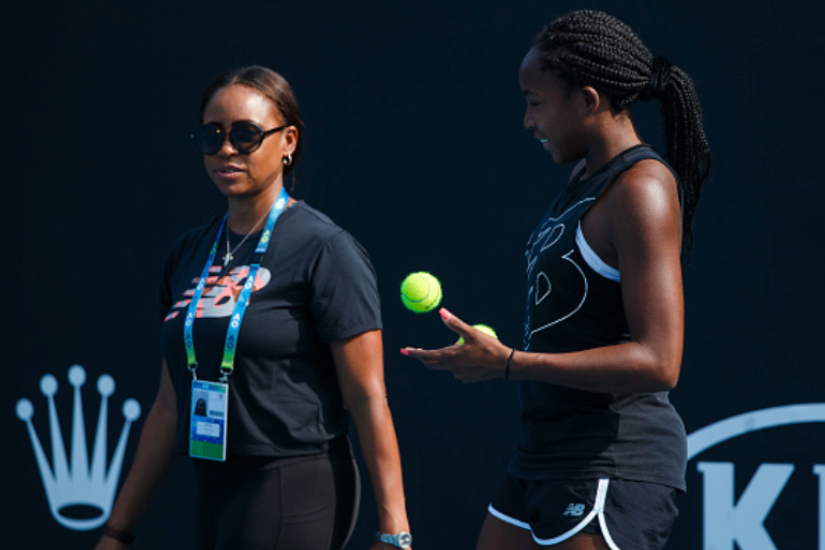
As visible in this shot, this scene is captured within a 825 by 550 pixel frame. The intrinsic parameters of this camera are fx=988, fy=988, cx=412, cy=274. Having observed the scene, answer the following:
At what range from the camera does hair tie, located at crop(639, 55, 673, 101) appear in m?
1.96

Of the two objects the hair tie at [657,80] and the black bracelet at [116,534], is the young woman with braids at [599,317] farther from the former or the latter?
the black bracelet at [116,534]

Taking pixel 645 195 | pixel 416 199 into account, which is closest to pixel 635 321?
pixel 645 195

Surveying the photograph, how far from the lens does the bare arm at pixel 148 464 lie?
229cm

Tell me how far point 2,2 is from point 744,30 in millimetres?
2764

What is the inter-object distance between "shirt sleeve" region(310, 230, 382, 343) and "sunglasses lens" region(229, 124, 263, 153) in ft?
1.01

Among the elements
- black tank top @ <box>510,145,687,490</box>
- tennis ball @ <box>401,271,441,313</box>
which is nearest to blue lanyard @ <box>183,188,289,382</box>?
tennis ball @ <box>401,271,441,313</box>

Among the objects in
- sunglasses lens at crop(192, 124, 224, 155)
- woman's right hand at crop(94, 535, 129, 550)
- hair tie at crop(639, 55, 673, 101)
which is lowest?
woman's right hand at crop(94, 535, 129, 550)

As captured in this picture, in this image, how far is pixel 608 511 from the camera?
1798 millimetres

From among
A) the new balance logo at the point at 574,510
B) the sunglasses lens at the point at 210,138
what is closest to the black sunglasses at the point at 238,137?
the sunglasses lens at the point at 210,138

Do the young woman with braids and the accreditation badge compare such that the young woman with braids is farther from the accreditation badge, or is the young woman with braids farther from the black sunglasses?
the black sunglasses

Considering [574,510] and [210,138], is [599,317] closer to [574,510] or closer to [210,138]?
[574,510]

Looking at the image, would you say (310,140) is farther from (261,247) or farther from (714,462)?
(714,462)

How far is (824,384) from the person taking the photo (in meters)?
2.92

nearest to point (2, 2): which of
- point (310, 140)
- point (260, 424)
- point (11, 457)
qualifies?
point (310, 140)
